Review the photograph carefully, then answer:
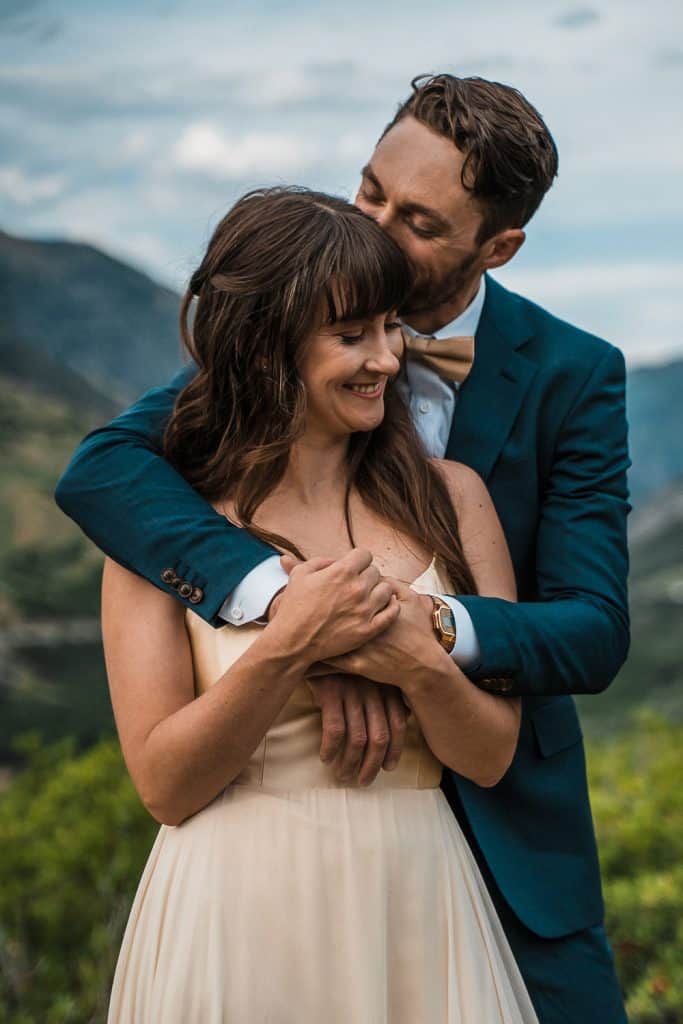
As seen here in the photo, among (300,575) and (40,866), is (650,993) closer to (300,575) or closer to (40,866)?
(40,866)

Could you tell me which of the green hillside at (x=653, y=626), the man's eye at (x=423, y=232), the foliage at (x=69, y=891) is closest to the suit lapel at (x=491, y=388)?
the man's eye at (x=423, y=232)

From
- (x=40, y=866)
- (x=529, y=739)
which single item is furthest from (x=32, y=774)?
(x=529, y=739)

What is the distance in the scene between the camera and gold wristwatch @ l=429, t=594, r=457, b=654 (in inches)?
Result: 90.5

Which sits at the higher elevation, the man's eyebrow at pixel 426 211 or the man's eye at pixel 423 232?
the man's eyebrow at pixel 426 211

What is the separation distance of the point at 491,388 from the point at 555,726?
30.2 inches

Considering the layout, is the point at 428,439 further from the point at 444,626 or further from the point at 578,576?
the point at 444,626

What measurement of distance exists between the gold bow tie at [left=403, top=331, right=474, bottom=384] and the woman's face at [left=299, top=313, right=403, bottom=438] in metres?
0.28

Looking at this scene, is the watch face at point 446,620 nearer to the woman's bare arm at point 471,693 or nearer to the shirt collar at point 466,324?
the woman's bare arm at point 471,693

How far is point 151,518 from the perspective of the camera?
2.41m

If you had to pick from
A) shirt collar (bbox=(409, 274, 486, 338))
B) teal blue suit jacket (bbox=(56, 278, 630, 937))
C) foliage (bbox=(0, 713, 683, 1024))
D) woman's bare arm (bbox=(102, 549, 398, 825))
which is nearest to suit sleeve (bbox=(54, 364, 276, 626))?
teal blue suit jacket (bbox=(56, 278, 630, 937))

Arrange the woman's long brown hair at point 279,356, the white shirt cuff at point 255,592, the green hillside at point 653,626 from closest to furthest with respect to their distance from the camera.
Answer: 1. the white shirt cuff at point 255,592
2. the woman's long brown hair at point 279,356
3. the green hillside at point 653,626

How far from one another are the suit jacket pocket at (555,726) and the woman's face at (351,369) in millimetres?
813

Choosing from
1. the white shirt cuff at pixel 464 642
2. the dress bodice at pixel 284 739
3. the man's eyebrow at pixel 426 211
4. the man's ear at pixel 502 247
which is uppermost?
the man's eyebrow at pixel 426 211

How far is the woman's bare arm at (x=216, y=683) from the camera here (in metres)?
2.18
